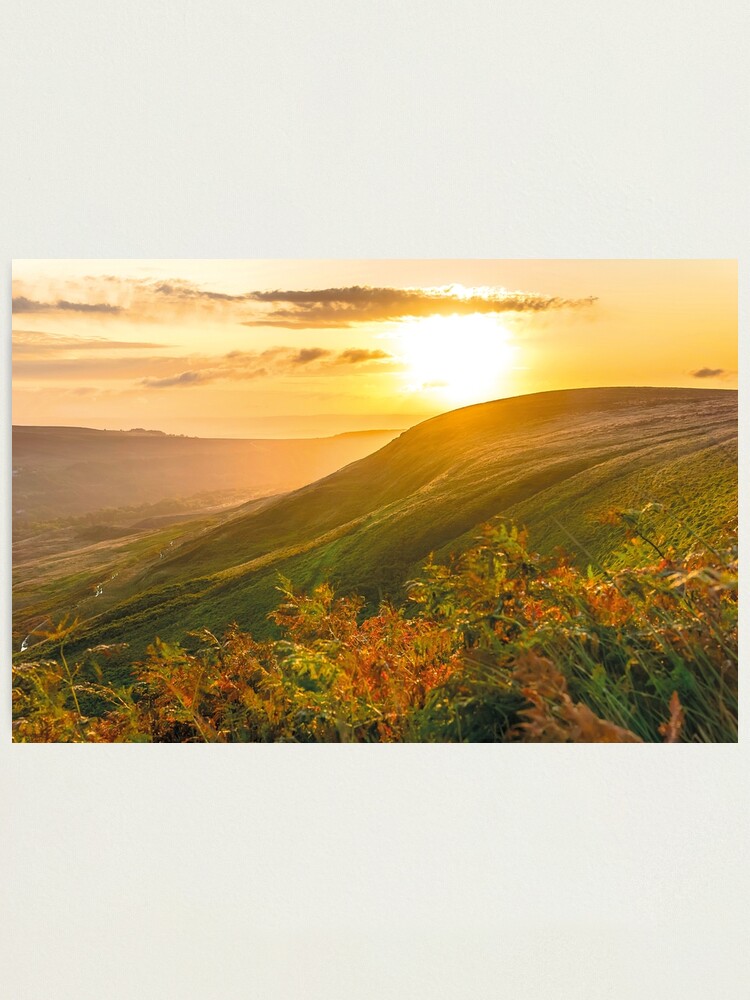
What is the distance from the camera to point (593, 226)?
295cm

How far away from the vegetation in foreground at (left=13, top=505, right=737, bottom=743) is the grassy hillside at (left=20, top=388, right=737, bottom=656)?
3.0 inches

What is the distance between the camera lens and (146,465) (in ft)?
9.91

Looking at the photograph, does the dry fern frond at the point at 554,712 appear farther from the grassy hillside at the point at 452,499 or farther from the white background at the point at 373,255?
the grassy hillside at the point at 452,499

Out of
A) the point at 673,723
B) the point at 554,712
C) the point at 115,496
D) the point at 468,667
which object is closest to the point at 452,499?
the point at 468,667

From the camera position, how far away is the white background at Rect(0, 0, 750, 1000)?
2.90 m

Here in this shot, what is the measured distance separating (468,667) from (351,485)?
743mm

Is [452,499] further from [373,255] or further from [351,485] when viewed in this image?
[373,255]

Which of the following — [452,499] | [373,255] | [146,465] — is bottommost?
[452,499]

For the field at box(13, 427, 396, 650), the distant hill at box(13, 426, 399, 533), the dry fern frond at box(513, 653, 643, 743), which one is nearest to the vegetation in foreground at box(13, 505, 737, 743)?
the dry fern frond at box(513, 653, 643, 743)

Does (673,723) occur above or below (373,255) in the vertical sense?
below

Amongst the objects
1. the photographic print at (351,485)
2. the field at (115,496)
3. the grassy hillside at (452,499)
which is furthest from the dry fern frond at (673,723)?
the field at (115,496)

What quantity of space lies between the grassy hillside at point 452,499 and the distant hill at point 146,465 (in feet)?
0.26

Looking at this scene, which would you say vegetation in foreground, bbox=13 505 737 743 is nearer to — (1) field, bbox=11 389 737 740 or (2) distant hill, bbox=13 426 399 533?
(1) field, bbox=11 389 737 740
